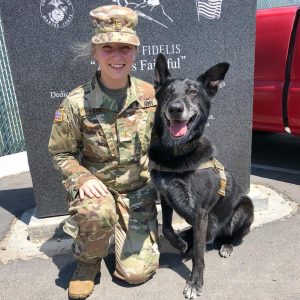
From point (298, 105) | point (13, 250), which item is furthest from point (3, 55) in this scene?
point (298, 105)

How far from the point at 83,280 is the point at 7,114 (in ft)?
10.7

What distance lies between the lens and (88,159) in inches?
105

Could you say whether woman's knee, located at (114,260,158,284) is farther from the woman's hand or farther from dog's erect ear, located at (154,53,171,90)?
dog's erect ear, located at (154,53,171,90)

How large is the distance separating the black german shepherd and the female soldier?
157 millimetres

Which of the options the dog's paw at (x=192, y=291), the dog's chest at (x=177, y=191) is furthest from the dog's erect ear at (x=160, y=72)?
the dog's paw at (x=192, y=291)

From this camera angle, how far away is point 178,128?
2.38m

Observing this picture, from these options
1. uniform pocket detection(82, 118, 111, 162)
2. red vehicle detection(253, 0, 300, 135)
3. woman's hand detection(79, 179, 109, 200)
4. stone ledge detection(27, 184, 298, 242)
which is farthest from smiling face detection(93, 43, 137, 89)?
red vehicle detection(253, 0, 300, 135)

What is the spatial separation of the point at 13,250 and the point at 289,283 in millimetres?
2196

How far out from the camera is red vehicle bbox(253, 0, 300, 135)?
4027 millimetres

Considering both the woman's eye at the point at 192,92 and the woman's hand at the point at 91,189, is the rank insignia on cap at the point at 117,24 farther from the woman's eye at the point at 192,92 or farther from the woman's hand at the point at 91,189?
the woman's hand at the point at 91,189

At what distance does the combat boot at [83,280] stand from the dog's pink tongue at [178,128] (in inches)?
43.0

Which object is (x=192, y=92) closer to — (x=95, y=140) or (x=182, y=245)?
(x=95, y=140)

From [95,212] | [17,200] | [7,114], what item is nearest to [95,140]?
[95,212]

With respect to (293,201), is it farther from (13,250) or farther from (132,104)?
(13,250)
